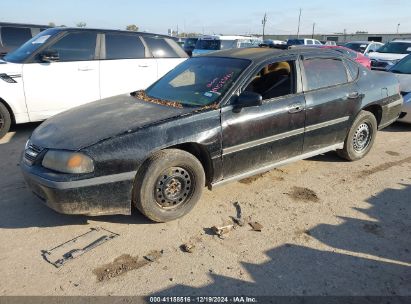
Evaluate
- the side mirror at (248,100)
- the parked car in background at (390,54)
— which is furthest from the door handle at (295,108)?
the parked car in background at (390,54)

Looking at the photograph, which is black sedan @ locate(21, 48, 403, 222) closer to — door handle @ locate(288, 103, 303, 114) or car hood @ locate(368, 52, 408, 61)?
door handle @ locate(288, 103, 303, 114)

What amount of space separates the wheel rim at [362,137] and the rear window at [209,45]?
13.6 meters

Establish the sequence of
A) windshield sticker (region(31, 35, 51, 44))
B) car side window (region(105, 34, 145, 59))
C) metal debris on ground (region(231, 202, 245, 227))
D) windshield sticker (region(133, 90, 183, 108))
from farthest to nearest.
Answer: car side window (region(105, 34, 145, 59))
windshield sticker (region(31, 35, 51, 44))
windshield sticker (region(133, 90, 183, 108))
metal debris on ground (region(231, 202, 245, 227))

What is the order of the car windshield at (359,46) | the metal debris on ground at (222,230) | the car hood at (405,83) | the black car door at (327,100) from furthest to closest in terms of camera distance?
the car windshield at (359,46) → the car hood at (405,83) → the black car door at (327,100) → the metal debris on ground at (222,230)

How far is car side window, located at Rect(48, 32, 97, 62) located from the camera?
637 cm

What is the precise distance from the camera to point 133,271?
288 centimetres

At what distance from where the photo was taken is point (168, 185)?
3512mm

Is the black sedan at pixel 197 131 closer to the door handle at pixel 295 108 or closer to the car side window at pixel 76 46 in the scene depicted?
the door handle at pixel 295 108

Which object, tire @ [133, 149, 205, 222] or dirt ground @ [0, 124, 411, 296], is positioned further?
tire @ [133, 149, 205, 222]

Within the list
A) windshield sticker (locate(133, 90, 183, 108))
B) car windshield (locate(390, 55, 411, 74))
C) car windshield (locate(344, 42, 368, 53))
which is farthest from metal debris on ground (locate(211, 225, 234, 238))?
car windshield (locate(344, 42, 368, 53))

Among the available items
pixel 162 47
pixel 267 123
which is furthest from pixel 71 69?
pixel 267 123

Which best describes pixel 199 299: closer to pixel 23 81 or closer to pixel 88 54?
pixel 23 81

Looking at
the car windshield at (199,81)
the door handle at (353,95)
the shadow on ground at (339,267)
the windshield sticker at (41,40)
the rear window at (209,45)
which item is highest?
the rear window at (209,45)

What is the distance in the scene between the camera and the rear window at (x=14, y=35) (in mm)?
10094
